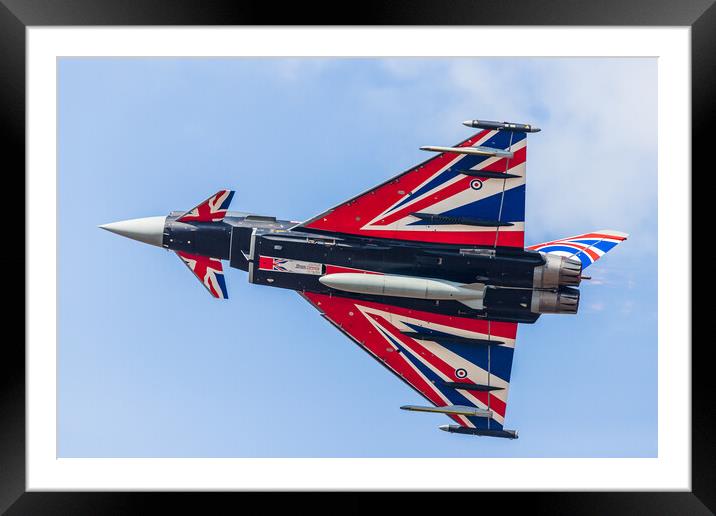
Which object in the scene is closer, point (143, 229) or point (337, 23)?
point (337, 23)

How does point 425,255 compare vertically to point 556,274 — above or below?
above

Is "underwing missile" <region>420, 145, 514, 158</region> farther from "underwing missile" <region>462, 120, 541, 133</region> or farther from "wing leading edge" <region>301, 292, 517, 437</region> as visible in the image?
"wing leading edge" <region>301, 292, 517, 437</region>

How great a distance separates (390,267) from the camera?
17484 mm

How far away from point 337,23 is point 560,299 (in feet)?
22.5

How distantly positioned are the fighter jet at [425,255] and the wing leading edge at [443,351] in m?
0.03

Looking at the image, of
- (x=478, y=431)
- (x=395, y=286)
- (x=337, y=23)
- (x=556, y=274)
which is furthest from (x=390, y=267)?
(x=337, y=23)

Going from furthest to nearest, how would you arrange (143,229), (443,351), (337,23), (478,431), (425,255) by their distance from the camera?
(443,351)
(478,431)
(143,229)
(425,255)
(337,23)

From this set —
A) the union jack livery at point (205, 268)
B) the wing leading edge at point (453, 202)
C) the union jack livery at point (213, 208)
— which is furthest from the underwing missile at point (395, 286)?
the union jack livery at point (213, 208)

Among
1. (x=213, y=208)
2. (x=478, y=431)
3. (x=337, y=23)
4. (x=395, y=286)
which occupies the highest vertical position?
(x=337, y=23)

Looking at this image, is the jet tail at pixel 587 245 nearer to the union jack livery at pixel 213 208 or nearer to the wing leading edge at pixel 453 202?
the wing leading edge at pixel 453 202

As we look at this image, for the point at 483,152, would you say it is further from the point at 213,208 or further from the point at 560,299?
the point at 213,208
